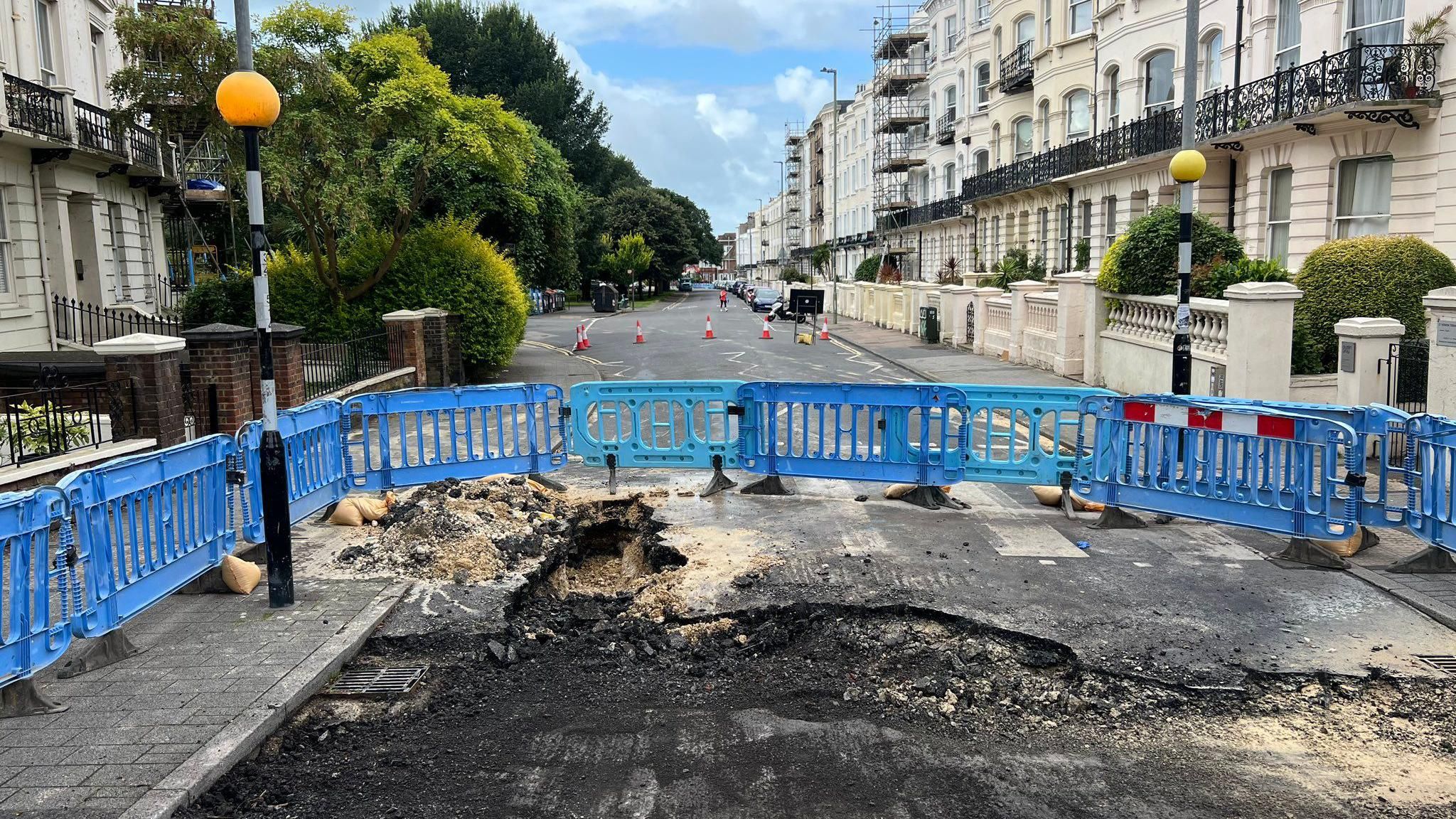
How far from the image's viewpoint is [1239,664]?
6.16 metres

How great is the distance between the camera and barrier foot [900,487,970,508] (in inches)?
408

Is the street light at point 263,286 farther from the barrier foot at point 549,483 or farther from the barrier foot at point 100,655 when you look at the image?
the barrier foot at point 549,483

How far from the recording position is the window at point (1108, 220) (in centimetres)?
3011

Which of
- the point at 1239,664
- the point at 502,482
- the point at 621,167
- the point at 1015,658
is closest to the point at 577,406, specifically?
the point at 502,482

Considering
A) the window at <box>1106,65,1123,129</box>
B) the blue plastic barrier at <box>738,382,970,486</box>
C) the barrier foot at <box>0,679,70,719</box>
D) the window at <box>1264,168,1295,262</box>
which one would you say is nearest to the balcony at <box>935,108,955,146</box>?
the window at <box>1106,65,1123,129</box>

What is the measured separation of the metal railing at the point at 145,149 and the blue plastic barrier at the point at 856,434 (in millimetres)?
17315

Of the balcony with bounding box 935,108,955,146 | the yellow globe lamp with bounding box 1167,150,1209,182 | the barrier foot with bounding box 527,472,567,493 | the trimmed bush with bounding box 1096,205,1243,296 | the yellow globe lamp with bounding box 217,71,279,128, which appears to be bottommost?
the barrier foot with bounding box 527,472,567,493

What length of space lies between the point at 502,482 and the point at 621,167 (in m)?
84.1

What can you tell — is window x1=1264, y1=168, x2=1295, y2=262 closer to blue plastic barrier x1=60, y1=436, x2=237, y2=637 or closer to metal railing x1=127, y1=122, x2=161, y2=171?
blue plastic barrier x1=60, y1=436, x2=237, y2=637

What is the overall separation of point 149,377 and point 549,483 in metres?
3.95

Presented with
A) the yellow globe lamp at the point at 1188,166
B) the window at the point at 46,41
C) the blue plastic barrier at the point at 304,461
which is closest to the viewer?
the blue plastic barrier at the point at 304,461

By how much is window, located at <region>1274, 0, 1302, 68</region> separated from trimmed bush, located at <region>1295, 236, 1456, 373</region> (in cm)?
805

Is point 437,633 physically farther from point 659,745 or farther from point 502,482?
point 502,482

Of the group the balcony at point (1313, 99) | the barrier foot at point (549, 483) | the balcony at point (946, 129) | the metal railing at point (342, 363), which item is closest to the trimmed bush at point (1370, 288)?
the balcony at point (1313, 99)
